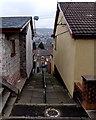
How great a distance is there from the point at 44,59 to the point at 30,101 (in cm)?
4789

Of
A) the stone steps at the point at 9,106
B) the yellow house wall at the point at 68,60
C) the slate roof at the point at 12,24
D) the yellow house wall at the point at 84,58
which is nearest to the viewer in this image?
the stone steps at the point at 9,106

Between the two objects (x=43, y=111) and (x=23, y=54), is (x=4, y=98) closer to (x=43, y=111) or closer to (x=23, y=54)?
(x=43, y=111)

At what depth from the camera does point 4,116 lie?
512 cm

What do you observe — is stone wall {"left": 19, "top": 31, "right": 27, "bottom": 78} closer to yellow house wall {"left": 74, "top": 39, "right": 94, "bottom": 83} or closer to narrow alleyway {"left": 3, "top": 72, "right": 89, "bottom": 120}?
narrow alleyway {"left": 3, "top": 72, "right": 89, "bottom": 120}

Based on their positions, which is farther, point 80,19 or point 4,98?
point 80,19

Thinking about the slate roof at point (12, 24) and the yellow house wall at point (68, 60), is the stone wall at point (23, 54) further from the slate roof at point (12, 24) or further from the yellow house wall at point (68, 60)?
the yellow house wall at point (68, 60)

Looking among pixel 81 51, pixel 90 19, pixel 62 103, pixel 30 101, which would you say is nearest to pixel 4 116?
pixel 30 101

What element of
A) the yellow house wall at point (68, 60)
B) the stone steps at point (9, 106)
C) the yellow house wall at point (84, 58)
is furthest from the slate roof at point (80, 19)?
the stone steps at point (9, 106)

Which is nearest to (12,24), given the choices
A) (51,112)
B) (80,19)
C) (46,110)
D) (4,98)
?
(80,19)

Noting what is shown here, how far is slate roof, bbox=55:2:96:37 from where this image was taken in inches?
274

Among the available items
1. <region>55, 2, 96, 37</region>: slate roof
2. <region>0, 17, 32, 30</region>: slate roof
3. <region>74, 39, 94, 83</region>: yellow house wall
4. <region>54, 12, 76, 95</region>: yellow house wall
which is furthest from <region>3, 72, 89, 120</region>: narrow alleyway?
<region>0, 17, 32, 30</region>: slate roof

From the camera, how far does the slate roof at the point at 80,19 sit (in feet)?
22.8

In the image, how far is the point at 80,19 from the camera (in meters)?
8.56

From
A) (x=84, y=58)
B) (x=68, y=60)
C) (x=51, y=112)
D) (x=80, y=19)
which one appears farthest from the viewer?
(x=80, y=19)
